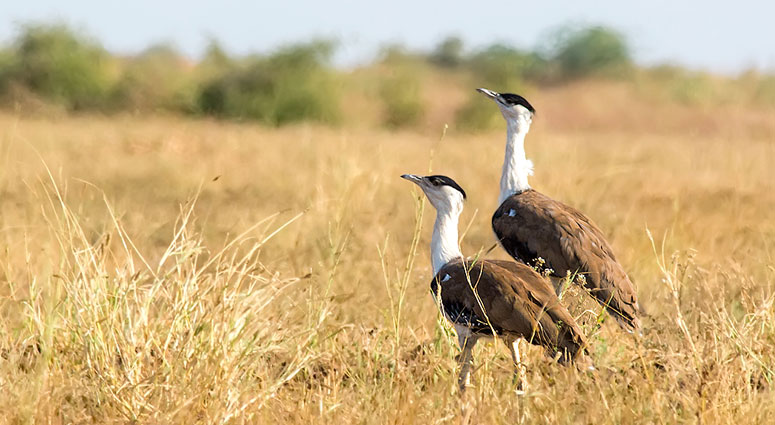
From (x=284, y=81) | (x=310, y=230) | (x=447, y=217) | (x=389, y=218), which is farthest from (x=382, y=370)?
(x=284, y=81)

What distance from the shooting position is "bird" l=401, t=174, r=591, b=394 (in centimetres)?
364

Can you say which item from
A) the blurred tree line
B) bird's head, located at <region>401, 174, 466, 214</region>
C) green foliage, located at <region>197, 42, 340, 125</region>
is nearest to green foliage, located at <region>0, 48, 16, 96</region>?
the blurred tree line

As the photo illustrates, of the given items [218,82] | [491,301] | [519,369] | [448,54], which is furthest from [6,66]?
[448,54]

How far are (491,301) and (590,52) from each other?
146 ft

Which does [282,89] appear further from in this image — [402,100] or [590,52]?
[590,52]

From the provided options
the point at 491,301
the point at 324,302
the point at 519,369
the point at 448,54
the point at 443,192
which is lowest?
the point at 448,54

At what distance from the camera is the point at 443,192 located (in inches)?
165

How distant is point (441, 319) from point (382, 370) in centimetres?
35

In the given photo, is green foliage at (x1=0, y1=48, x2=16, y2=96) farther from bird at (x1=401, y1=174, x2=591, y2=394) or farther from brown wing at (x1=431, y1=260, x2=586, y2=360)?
brown wing at (x1=431, y1=260, x2=586, y2=360)

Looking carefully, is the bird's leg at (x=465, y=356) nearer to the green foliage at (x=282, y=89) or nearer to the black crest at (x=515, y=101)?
the black crest at (x=515, y=101)

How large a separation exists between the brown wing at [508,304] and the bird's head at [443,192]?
0.26 meters

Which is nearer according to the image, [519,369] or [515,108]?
[519,369]

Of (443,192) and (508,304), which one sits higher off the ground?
(443,192)

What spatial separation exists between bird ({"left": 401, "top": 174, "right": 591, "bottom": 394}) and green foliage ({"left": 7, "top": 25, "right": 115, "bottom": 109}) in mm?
22824
